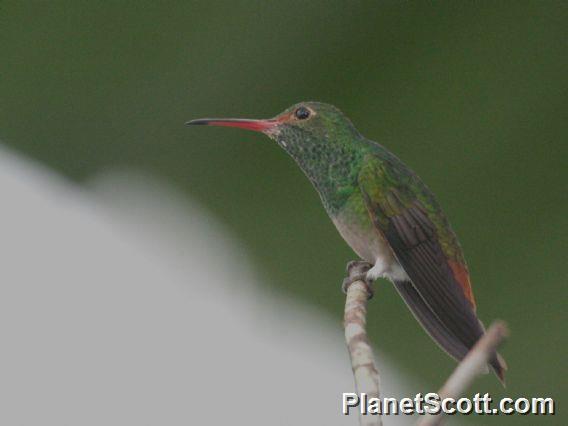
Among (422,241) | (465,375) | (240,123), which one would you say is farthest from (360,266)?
(465,375)

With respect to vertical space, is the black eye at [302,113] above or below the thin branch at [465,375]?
above

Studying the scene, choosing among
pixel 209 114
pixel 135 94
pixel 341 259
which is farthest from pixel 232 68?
pixel 341 259

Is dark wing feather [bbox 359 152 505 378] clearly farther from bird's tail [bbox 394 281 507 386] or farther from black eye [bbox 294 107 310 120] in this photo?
black eye [bbox 294 107 310 120]

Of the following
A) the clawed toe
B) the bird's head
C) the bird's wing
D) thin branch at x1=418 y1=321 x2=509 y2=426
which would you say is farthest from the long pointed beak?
thin branch at x1=418 y1=321 x2=509 y2=426

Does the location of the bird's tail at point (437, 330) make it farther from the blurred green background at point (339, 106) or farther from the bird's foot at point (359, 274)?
the blurred green background at point (339, 106)

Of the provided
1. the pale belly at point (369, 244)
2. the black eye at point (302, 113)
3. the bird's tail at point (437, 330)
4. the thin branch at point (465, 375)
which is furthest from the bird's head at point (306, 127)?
the thin branch at point (465, 375)

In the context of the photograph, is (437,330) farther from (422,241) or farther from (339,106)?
(339,106)
